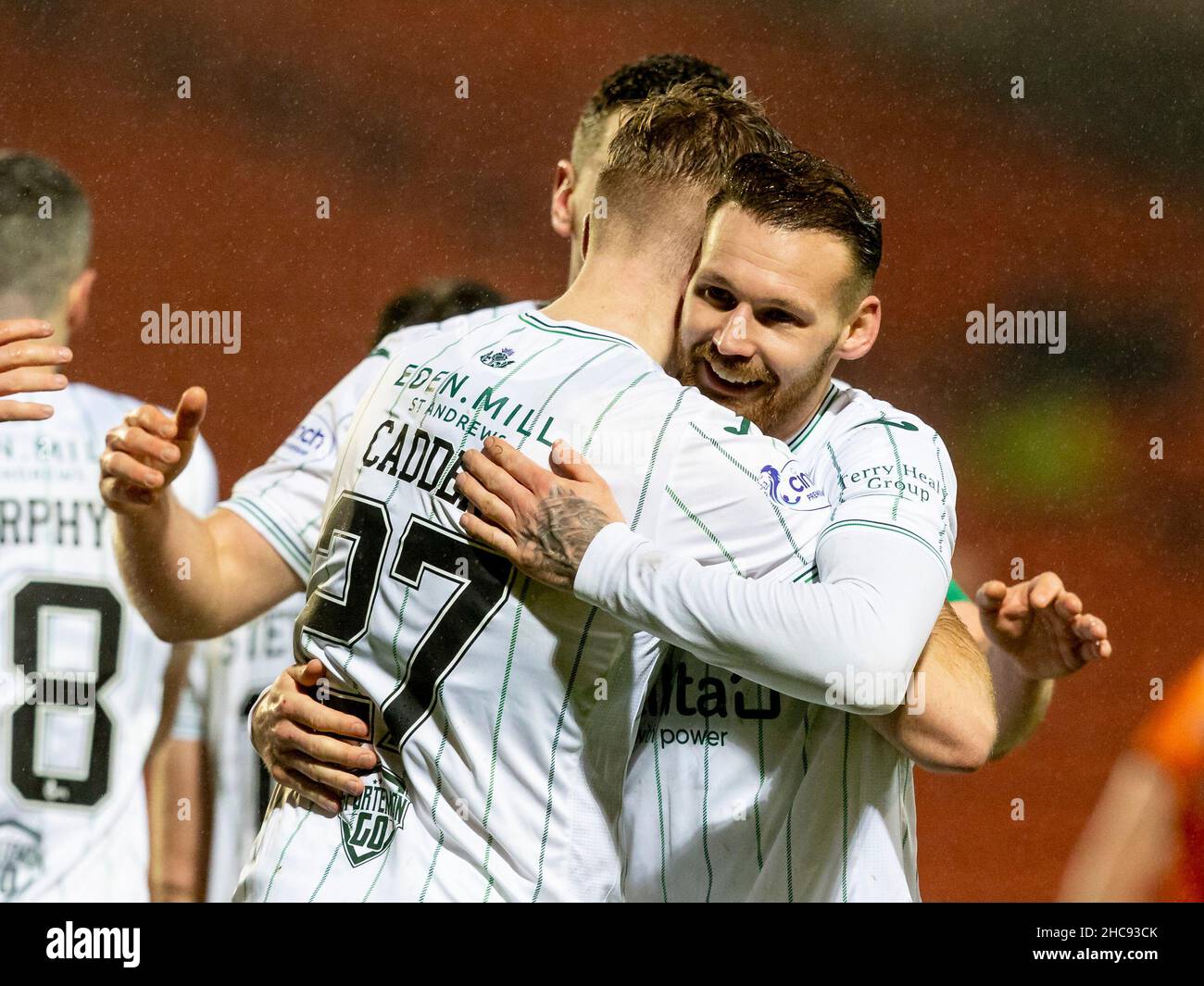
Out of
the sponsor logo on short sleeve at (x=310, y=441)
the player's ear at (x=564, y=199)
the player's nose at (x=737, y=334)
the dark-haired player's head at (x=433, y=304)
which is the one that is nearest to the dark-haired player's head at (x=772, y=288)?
the player's nose at (x=737, y=334)

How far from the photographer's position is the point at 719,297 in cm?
183

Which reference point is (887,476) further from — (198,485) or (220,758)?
(220,758)

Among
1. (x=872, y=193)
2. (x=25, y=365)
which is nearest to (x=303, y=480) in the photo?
(x=25, y=365)

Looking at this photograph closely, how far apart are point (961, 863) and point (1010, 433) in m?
1.32

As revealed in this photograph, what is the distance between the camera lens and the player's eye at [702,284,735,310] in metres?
1.83

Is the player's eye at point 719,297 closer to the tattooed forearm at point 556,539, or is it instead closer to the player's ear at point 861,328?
the player's ear at point 861,328

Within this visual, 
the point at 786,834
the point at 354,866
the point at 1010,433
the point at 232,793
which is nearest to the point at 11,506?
the point at 232,793

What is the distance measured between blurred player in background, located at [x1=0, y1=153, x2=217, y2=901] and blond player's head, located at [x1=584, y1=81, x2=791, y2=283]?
1.67 m

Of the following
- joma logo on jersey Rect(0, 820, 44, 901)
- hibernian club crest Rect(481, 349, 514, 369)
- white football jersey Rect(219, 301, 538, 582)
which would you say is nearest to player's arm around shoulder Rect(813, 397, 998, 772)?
hibernian club crest Rect(481, 349, 514, 369)

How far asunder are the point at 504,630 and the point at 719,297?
59cm

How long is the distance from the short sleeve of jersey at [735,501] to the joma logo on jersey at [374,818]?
45 cm

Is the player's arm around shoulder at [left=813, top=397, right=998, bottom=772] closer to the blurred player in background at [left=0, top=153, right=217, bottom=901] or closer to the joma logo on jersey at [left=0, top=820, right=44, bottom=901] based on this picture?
the blurred player in background at [left=0, top=153, right=217, bottom=901]
